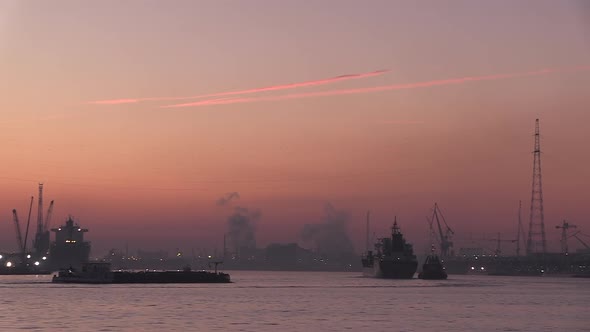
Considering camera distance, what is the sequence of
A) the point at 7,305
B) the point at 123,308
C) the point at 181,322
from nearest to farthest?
the point at 181,322, the point at 123,308, the point at 7,305

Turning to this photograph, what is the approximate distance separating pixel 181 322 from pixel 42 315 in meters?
21.1

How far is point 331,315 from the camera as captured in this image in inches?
4811

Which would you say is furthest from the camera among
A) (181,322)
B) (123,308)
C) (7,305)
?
(7,305)

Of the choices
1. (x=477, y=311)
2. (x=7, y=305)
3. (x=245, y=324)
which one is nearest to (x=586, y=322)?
(x=477, y=311)

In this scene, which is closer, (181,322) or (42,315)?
(181,322)

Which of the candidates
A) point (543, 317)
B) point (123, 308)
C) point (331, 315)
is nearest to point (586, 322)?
point (543, 317)

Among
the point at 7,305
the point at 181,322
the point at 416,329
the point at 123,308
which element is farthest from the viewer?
the point at 7,305

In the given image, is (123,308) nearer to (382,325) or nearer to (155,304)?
(155,304)

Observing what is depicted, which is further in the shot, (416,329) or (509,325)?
(509,325)

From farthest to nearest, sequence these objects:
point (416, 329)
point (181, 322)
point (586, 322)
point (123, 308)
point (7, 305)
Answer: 1. point (7, 305)
2. point (123, 308)
3. point (586, 322)
4. point (181, 322)
5. point (416, 329)

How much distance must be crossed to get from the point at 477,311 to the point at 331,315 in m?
26.4

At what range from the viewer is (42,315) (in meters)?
117

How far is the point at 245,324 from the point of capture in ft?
345

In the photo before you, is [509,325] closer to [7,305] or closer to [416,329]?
[416,329]
